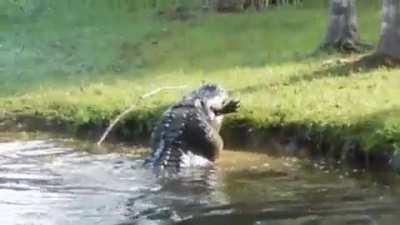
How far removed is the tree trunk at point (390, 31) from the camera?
15.8 meters

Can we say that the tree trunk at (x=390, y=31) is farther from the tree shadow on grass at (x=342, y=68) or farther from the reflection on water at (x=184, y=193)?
the reflection on water at (x=184, y=193)

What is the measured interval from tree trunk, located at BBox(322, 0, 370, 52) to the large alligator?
5.41 m

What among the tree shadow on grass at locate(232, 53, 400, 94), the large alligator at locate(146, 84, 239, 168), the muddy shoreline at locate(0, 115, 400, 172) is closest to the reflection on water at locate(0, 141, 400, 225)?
the large alligator at locate(146, 84, 239, 168)

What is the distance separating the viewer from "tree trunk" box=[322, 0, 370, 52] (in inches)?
691

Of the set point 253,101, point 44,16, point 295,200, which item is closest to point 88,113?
point 253,101

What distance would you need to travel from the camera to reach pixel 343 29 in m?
17.8

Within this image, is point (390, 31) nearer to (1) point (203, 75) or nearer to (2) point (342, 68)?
(2) point (342, 68)

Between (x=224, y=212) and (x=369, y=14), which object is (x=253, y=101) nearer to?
(x=224, y=212)

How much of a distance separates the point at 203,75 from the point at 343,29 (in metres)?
2.53

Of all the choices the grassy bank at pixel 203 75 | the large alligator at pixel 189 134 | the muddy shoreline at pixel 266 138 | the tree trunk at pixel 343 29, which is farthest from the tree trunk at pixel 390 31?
the large alligator at pixel 189 134

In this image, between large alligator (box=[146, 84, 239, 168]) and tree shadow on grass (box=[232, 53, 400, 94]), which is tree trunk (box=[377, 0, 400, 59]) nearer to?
tree shadow on grass (box=[232, 53, 400, 94])

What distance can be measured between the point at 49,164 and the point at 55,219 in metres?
2.70

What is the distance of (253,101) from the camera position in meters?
13.8

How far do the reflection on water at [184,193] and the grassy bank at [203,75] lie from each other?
0.67 meters
